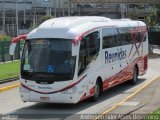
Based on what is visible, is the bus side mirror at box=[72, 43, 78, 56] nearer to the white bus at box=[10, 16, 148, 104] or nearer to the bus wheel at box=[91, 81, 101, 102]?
the white bus at box=[10, 16, 148, 104]

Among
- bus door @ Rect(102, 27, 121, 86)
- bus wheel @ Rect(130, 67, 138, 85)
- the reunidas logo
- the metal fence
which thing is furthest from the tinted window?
the metal fence

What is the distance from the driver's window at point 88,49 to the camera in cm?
1543

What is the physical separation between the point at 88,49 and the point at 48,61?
5.28ft

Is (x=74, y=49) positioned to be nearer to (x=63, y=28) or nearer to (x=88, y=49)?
(x=63, y=28)

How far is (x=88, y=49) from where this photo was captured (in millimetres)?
16000

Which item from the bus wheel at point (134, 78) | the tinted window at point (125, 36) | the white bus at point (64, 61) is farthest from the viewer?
the bus wheel at point (134, 78)

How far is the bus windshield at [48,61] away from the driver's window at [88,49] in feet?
1.56

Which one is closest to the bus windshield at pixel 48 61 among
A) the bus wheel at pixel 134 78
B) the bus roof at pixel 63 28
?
the bus roof at pixel 63 28

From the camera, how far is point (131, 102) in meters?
15.7

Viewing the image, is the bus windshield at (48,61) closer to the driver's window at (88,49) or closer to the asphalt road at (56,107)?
the driver's window at (88,49)

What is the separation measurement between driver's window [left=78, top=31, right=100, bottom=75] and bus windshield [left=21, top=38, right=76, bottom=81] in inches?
18.7

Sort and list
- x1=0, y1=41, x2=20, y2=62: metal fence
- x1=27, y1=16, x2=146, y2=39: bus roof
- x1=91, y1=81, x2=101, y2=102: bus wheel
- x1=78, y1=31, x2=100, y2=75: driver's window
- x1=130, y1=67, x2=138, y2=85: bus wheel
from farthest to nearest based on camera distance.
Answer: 1. x1=0, y1=41, x2=20, y2=62: metal fence
2. x1=130, y1=67, x2=138, y2=85: bus wheel
3. x1=91, y1=81, x2=101, y2=102: bus wheel
4. x1=78, y1=31, x2=100, y2=75: driver's window
5. x1=27, y1=16, x2=146, y2=39: bus roof

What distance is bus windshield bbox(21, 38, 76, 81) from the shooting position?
14.9 metres

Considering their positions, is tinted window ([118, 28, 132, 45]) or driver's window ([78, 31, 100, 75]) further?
tinted window ([118, 28, 132, 45])
